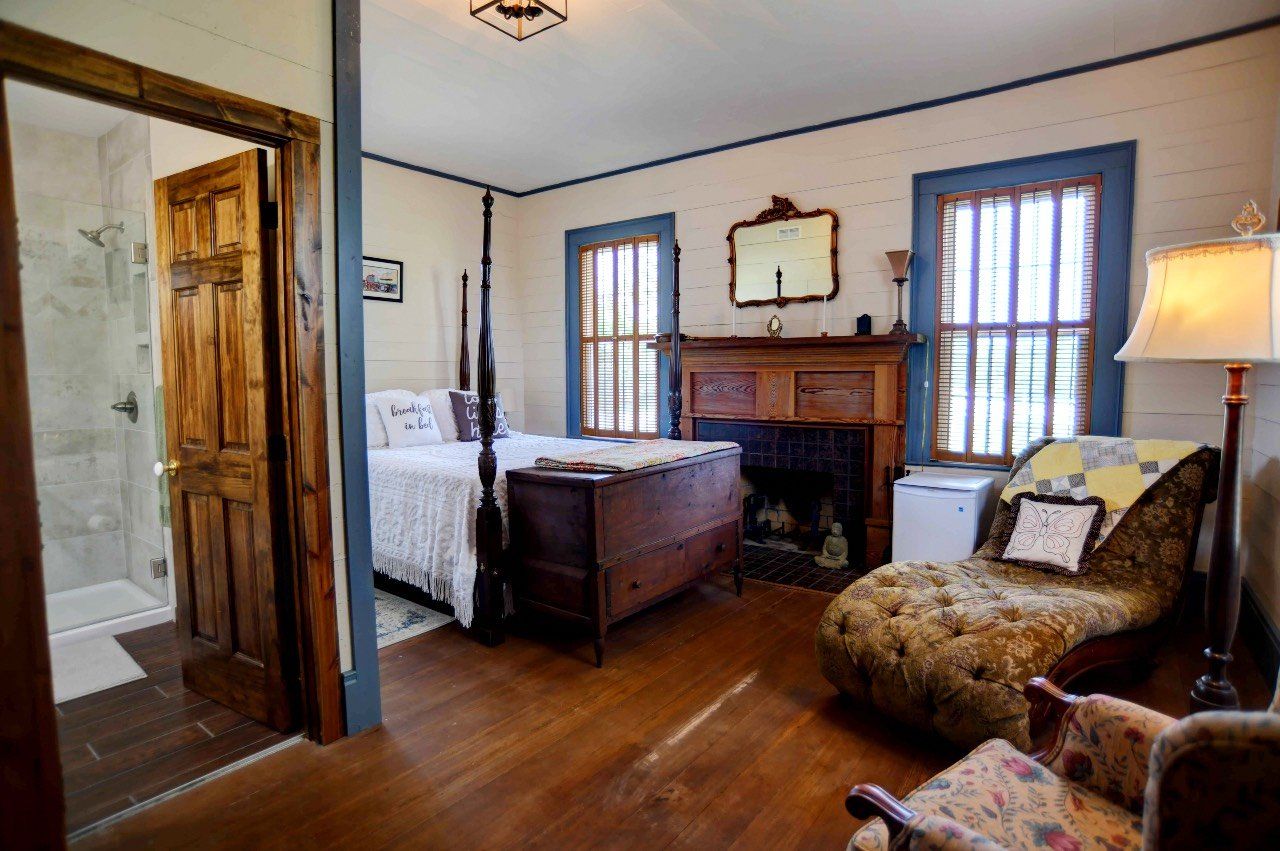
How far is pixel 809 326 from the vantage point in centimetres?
481

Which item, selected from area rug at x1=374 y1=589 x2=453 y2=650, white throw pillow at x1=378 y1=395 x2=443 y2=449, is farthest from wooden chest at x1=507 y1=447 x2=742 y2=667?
white throw pillow at x1=378 y1=395 x2=443 y2=449

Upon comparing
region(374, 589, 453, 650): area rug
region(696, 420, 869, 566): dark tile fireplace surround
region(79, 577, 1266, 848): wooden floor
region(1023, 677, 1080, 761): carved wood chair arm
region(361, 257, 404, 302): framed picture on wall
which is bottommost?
region(374, 589, 453, 650): area rug

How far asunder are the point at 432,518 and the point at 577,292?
320 centimetres

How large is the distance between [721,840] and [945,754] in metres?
0.89

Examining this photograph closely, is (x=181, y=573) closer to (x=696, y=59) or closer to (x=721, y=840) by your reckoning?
(x=721, y=840)

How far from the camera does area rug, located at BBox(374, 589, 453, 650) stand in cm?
328

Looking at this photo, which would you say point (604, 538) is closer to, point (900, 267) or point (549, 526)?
point (549, 526)

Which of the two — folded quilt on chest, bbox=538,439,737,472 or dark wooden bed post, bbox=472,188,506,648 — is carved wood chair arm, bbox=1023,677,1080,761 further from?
dark wooden bed post, bbox=472,188,506,648

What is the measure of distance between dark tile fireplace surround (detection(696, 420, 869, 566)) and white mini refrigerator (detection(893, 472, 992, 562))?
0.40 metres

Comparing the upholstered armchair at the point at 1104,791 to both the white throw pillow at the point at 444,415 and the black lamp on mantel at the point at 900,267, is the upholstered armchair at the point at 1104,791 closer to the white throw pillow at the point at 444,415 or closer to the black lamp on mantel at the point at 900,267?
the black lamp on mantel at the point at 900,267

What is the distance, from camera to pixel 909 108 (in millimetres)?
4293

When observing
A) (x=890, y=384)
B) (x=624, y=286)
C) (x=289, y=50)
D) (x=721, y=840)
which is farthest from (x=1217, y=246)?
(x=624, y=286)

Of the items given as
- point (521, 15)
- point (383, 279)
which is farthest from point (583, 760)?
point (383, 279)

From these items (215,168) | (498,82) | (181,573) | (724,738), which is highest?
(498,82)
